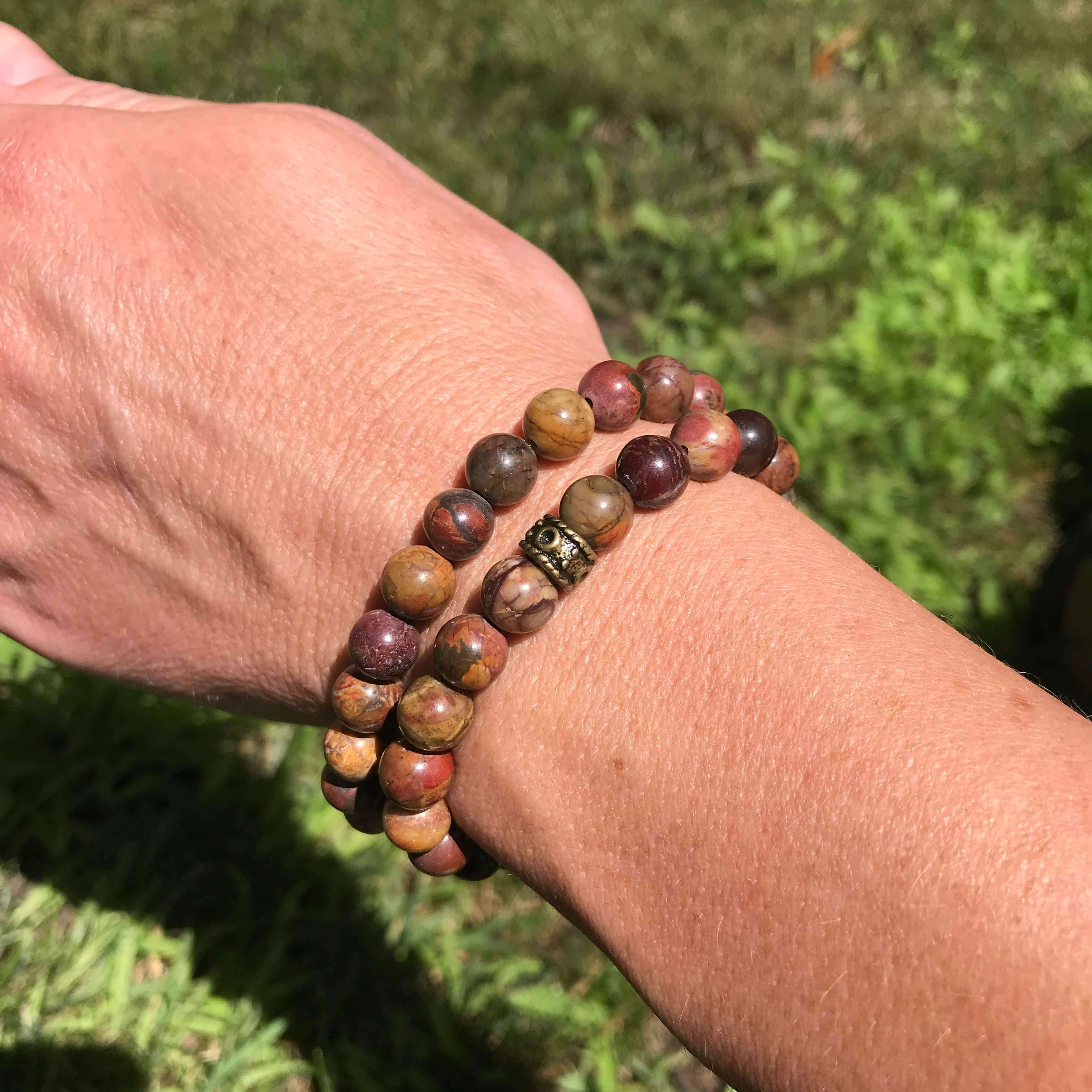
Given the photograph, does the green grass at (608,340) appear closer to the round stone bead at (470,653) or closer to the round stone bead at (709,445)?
the round stone bead at (470,653)

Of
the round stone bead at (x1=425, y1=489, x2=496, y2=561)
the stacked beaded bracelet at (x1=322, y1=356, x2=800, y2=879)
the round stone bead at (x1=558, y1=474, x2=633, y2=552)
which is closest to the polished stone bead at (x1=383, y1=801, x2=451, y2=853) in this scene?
the stacked beaded bracelet at (x1=322, y1=356, x2=800, y2=879)

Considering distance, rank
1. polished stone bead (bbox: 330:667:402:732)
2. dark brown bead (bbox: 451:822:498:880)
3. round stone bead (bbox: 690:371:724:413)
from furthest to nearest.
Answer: round stone bead (bbox: 690:371:724:413), dark brown bead (bbox: 451:822:498:880), polished stone bead (bbox: 330:667:402:732)

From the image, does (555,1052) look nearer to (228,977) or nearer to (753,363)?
(228,977)

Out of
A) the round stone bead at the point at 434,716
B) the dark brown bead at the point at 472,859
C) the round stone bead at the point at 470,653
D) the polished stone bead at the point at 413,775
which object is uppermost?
the round stone bead at the point at 470,653

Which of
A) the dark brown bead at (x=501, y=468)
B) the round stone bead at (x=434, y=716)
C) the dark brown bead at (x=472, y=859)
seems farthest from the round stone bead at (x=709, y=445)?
the dark brown bead at (x=472, y=859)

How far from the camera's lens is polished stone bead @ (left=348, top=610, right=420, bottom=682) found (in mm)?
1743

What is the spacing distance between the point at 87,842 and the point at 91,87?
233 cm

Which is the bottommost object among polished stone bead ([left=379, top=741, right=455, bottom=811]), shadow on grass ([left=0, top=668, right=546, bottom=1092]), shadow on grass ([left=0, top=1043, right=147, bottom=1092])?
shadow on grass ([left=0, top=1043, right=147, bottom=1092])

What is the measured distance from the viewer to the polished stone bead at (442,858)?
187 cm

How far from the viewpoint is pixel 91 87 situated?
229 cm

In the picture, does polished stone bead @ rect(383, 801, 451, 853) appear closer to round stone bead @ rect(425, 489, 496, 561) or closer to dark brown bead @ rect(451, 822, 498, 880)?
dark brown bead @ rect(451, 822, 498, 880)

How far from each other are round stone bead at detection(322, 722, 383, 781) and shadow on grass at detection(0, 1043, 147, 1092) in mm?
1635

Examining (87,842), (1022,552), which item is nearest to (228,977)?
(87,842)

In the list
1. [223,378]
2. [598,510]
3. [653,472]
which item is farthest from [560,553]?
[223,378]
